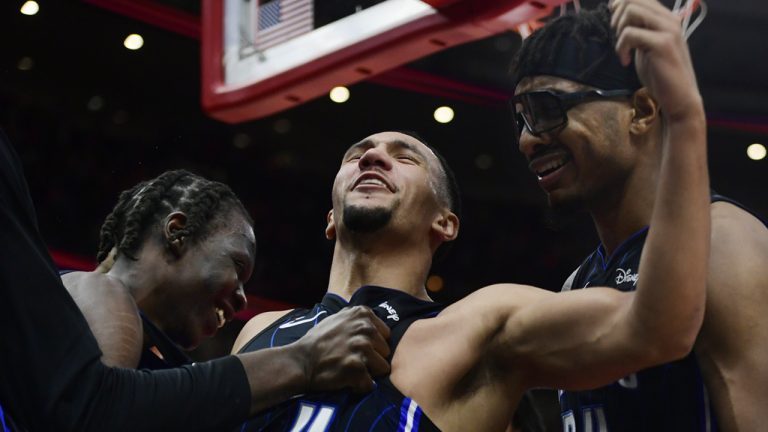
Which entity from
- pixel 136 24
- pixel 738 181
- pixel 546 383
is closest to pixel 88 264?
pixel 136 24

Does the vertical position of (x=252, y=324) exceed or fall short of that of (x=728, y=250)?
it falls short

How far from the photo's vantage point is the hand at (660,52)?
2289 mm

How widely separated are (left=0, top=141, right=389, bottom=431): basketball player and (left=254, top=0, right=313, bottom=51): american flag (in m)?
2.91

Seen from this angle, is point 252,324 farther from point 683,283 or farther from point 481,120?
point 481,120

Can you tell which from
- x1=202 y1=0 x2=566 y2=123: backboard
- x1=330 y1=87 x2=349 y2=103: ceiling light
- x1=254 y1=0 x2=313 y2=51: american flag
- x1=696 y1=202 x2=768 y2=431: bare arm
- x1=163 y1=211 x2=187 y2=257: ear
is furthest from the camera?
x1=330 y1=87 x2=349 y2=103: ceiling light

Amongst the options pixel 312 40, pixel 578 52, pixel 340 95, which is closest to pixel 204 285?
pixel 578 52

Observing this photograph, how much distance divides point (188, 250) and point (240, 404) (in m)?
1.00

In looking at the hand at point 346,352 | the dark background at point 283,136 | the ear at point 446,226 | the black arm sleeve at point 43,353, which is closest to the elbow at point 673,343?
the hand at point 346,352

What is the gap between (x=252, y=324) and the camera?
3.47 m

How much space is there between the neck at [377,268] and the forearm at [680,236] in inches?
41.7

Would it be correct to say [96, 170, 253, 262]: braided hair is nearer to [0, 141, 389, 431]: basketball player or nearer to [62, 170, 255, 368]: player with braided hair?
[62, 170, 255, 368]: player with braided hair

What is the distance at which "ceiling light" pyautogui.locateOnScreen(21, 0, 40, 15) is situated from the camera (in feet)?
32.0

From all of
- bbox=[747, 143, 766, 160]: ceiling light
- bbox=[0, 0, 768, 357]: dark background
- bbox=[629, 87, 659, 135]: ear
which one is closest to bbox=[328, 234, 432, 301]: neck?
bbox=[629, 87, 659, 135]: ear

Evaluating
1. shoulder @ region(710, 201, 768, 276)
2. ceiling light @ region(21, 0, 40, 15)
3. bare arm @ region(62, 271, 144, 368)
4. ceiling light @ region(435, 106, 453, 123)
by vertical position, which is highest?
shoulder @ region(710, 201, 768, 276)
